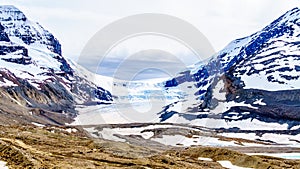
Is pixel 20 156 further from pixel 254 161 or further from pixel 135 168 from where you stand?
pixel 254 161

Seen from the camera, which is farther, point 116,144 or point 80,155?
point 116,144

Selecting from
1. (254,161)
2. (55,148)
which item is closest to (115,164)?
(55,148)

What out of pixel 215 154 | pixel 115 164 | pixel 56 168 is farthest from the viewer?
pixel 215 154

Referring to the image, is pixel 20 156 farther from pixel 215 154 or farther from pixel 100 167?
pixel 215 154

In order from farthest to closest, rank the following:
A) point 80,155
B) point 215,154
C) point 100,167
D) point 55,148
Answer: point 215,154 → point 55,148 → point 80,155 → point 100,167

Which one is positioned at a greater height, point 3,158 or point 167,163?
point 3,158

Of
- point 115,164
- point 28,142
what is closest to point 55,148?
point 28,142

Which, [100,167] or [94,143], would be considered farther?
[94,143]

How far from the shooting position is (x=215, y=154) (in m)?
100

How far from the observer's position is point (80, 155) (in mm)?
76375

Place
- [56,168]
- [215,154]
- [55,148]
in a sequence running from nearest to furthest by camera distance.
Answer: [56,168] → [55,148] → [215,154]

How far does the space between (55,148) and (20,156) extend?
31190 millimetres

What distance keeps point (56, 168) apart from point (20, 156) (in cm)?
486

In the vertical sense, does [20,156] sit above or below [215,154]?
above
